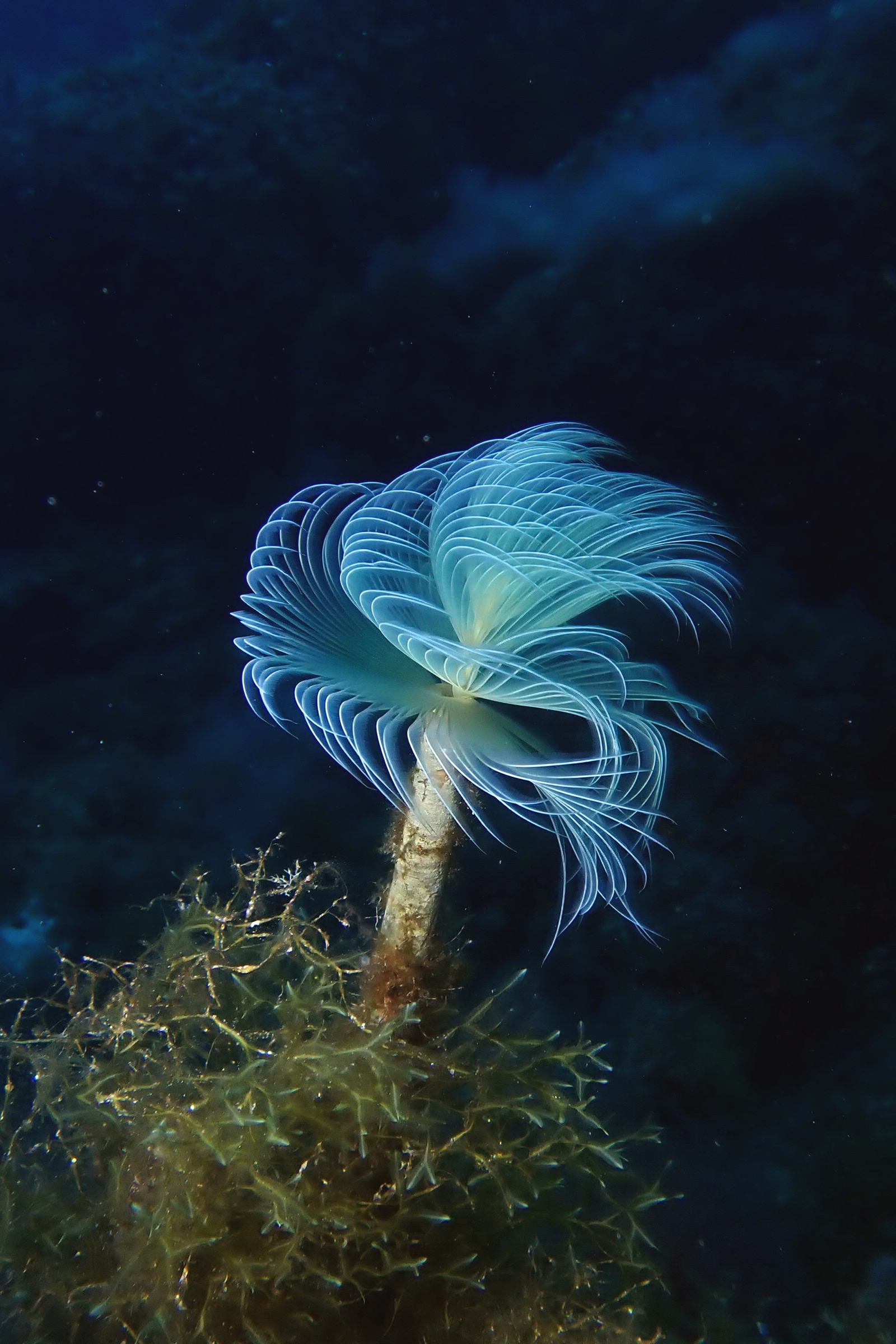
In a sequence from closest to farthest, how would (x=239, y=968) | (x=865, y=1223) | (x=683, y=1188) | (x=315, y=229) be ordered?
(x=239, y=968) → (x=865, y=1223) → (x=683, y=1188) → (x=315, y=229)

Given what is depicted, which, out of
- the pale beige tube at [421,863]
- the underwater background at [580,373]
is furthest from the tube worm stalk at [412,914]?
the underwater background at [580,373]

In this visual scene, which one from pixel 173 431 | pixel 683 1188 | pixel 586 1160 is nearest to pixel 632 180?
pixel 173 431

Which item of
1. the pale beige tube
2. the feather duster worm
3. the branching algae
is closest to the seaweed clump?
the branching algae

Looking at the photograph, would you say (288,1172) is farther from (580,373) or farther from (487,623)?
(580,373)

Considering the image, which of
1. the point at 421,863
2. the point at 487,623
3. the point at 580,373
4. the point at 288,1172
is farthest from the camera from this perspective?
the point at 580,373

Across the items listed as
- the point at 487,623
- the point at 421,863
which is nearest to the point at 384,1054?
the point at 421,863

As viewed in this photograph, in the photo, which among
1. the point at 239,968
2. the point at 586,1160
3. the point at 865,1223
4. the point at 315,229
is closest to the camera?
the point at 239,968

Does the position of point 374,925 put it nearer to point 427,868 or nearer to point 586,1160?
point 427,868
